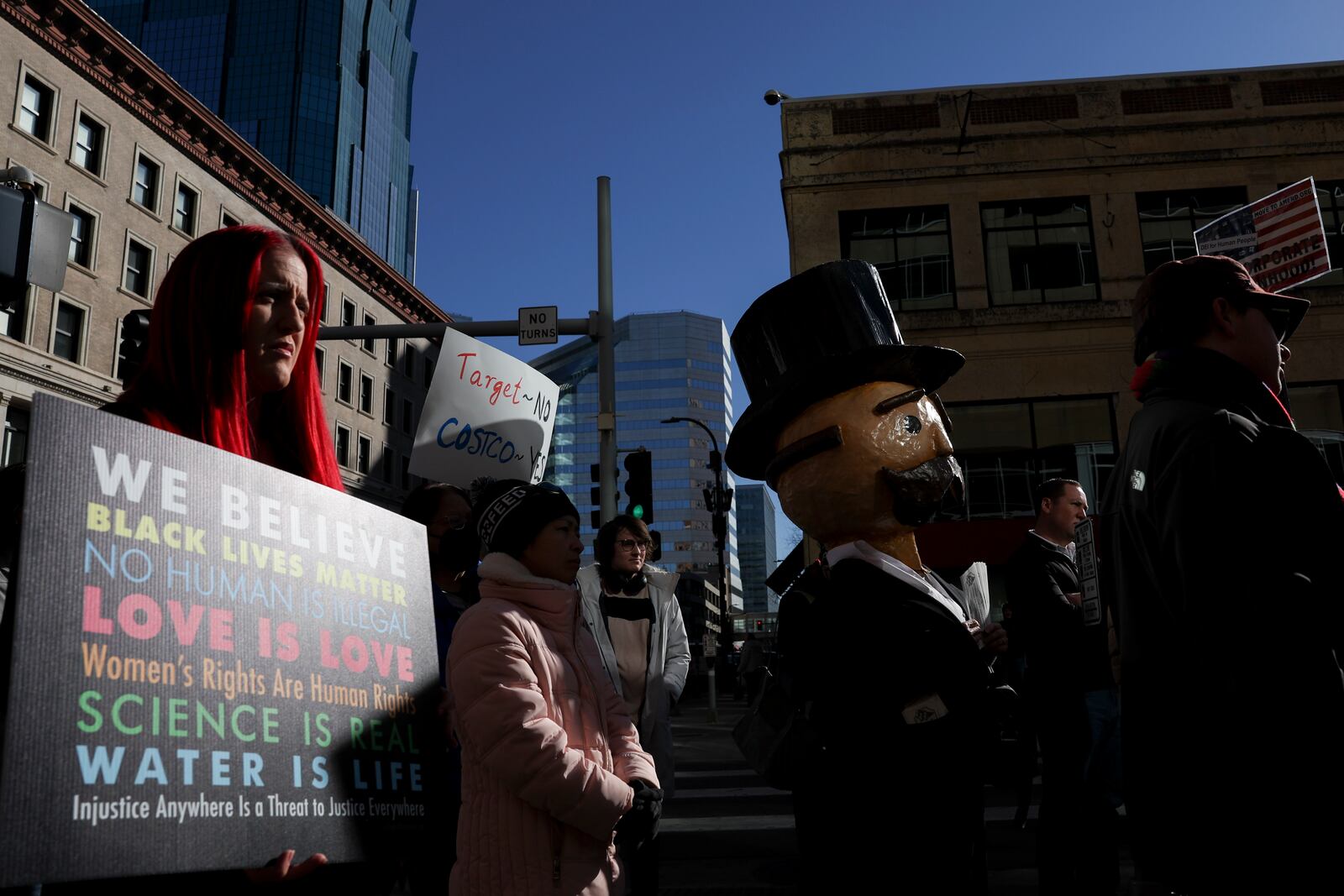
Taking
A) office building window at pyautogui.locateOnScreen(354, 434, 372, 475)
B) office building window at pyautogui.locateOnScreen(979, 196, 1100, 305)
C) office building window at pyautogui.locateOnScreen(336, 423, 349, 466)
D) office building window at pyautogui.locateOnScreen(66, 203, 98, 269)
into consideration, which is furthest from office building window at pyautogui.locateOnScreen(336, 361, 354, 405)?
office building window at pyautogui.locateOnScreen(979, 196, 1100, 305)

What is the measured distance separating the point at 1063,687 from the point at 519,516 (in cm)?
313

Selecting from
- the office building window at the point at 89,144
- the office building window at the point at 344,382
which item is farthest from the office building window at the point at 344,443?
the office building window at the point at 89,144

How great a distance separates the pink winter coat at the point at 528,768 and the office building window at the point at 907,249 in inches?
694

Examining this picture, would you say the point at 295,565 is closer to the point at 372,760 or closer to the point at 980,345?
the point at 372,760

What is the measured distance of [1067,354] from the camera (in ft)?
63.6

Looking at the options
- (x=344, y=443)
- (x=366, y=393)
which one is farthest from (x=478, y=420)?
(x=366, y=393)

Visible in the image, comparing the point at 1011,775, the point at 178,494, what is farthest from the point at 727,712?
the point at 178,494

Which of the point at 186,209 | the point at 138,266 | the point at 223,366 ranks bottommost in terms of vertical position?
the point at 223,366

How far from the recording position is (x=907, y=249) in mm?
20125

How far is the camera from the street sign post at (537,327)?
11023 mm

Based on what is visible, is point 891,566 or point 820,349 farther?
point 820,349

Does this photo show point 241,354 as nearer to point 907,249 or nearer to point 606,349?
point 606,349

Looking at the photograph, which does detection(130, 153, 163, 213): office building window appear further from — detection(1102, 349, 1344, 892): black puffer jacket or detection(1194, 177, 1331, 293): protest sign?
detection(1102, 349, 1344, 892): black puffer jacket

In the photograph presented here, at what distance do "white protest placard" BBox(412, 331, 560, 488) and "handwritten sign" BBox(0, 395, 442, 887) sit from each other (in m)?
5.23
